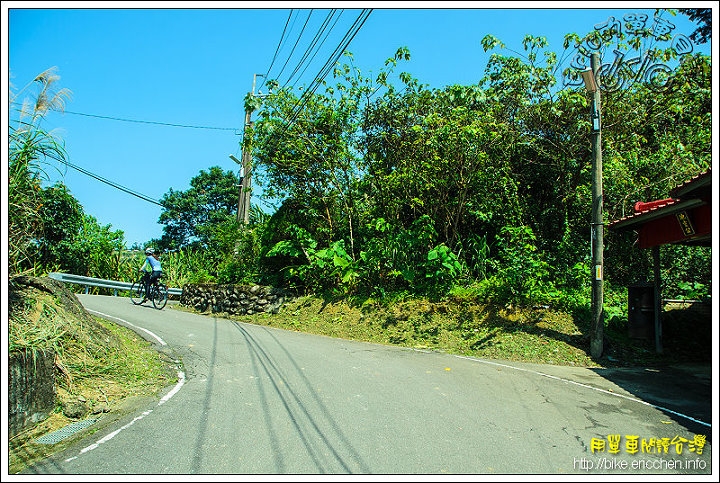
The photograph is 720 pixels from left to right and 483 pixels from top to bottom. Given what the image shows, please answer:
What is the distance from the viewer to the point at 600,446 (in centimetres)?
528

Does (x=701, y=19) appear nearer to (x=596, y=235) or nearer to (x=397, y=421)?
(x=596, y=235)

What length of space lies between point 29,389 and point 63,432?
0.70 meters

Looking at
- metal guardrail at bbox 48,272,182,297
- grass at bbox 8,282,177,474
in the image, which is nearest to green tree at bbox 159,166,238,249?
metal guardrail at bbox 48,272,182,297

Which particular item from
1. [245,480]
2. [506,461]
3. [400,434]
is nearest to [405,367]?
[400,434]

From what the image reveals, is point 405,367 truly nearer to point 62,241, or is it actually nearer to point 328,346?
point 328,346

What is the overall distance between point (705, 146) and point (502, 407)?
12.2 m

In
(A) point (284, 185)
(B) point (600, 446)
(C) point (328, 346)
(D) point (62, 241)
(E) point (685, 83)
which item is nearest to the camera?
(B) point (600, 446)

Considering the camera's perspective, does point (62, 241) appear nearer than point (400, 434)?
No

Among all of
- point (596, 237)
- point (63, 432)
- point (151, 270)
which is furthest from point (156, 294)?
point (596, 237)

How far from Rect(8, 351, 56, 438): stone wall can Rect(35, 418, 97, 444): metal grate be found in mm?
328

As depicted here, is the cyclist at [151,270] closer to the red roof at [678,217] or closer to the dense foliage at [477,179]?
the dense foliage at [477,179]

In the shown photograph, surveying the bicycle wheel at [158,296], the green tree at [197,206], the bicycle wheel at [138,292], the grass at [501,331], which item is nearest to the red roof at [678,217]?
the grass at [501,331]

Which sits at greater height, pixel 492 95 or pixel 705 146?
pixel 492 95

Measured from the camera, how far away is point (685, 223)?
30.4ft
